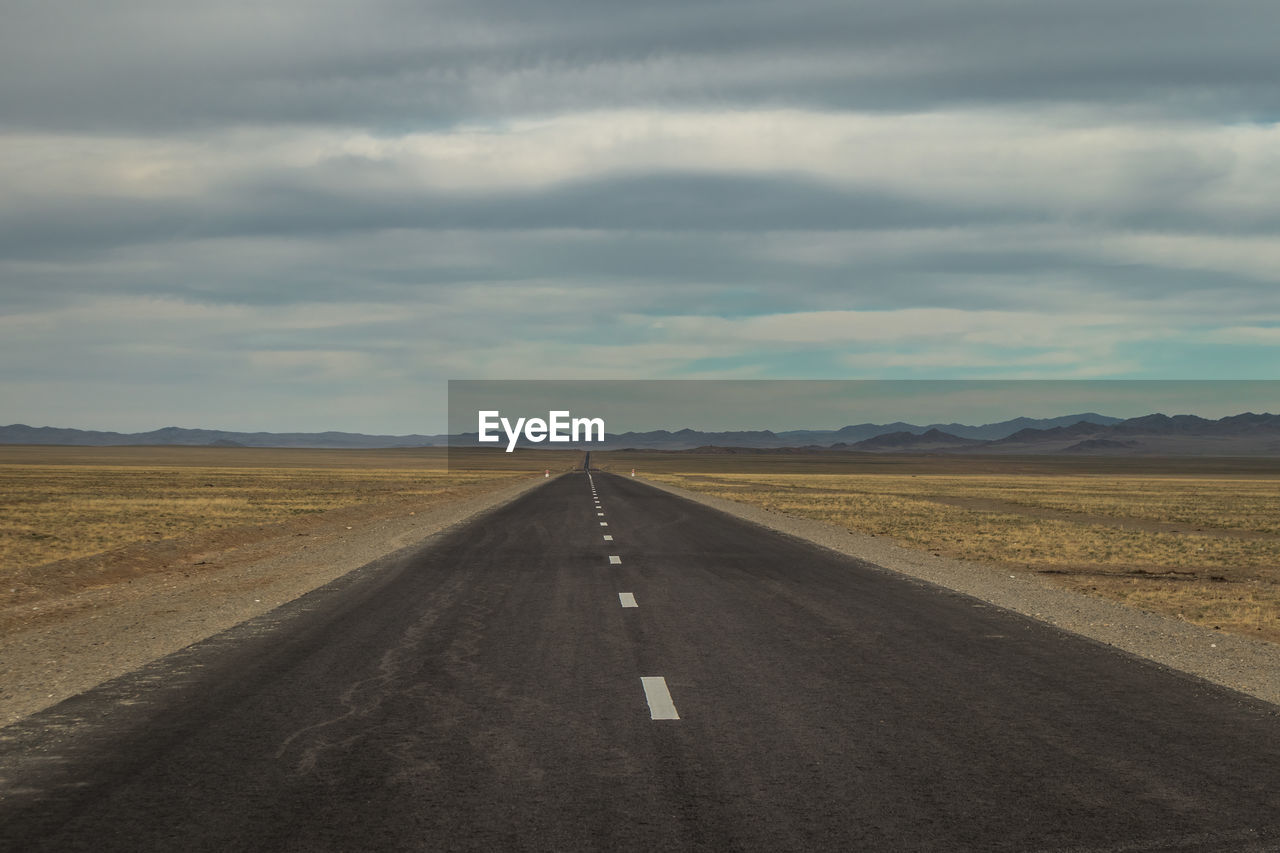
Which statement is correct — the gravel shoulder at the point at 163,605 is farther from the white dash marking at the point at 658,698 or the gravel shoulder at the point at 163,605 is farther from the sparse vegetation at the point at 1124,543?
the sparse vegetation at the point at 1124,543

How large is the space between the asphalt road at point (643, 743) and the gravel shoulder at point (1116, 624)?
0.66m

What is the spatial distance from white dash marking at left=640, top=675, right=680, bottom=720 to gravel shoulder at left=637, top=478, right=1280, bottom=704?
190 inches

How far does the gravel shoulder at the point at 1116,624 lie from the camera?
9.95 meters

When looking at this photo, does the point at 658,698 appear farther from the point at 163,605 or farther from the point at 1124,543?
the point at 1124,543

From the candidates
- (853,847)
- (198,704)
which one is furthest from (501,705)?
(853,847)

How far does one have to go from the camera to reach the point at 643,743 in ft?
22.5

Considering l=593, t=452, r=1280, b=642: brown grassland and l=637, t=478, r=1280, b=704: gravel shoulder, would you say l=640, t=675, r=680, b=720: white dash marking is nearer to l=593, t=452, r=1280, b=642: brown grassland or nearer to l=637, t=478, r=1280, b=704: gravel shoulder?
l=637, t=478, r=1280, b=704: gravel shoulder

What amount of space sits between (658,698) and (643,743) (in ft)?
4.40

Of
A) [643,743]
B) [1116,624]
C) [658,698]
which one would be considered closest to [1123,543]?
[1116,624]

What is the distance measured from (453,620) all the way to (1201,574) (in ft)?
53.1

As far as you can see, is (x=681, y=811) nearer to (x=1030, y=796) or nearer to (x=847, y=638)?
(x=1030, y=796)

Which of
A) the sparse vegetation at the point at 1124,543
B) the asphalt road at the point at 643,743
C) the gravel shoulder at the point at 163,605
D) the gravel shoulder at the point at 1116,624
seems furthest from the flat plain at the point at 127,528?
the sparse vegetation at the point at 1124,543

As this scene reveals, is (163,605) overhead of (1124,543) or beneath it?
overhead

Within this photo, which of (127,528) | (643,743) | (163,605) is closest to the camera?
(643,743)
